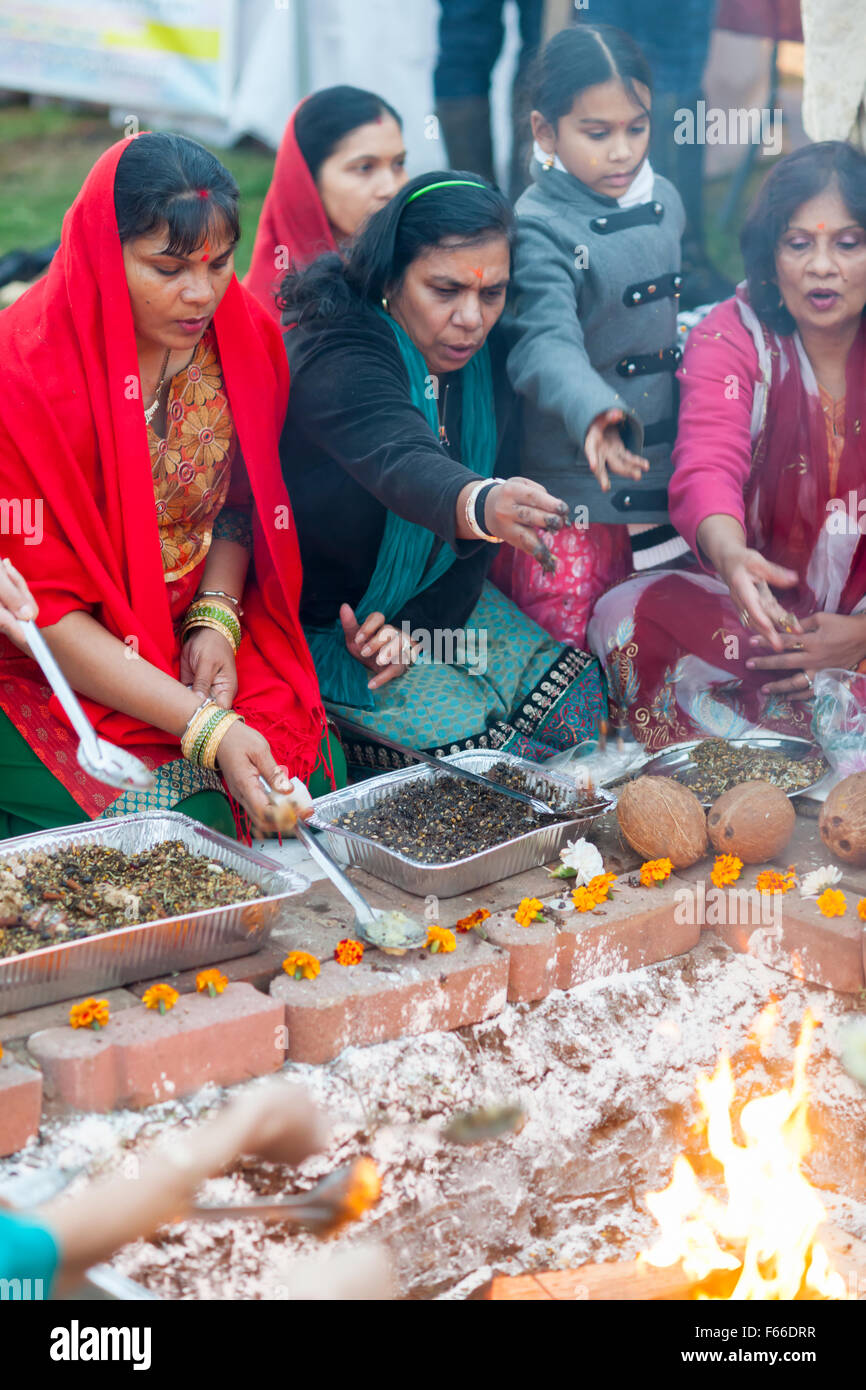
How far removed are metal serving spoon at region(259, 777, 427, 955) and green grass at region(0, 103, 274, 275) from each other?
3180 mm

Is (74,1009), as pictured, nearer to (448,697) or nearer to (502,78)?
(448,697)

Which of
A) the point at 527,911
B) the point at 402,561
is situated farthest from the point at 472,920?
the point at 402,561

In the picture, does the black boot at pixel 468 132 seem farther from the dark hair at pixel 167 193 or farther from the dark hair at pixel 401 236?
the dark hair at pixel 167 193

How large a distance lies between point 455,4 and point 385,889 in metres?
3.28

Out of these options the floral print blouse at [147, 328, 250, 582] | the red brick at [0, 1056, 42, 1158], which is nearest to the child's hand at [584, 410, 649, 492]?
the floral print blouse at [147, 328, 250, 582]

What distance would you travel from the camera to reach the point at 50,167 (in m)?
5.67

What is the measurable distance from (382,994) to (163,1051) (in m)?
0.46

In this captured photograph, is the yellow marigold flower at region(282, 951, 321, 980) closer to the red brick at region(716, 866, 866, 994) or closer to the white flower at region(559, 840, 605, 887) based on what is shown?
the white flower at region(559, 840, 605, 887)

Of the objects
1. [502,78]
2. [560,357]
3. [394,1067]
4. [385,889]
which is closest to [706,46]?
[502,78]

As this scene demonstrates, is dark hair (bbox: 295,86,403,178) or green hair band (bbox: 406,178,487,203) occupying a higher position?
dark hair (bbox: 295,86,403,178)

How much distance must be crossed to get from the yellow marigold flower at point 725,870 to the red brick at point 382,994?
0.62 metres

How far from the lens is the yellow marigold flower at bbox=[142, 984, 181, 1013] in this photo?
8.08 feet

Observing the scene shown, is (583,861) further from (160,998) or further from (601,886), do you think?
(160,998)

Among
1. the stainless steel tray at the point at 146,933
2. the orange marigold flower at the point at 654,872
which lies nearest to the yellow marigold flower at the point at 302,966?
the stainless steel tray at the point at 146,933
